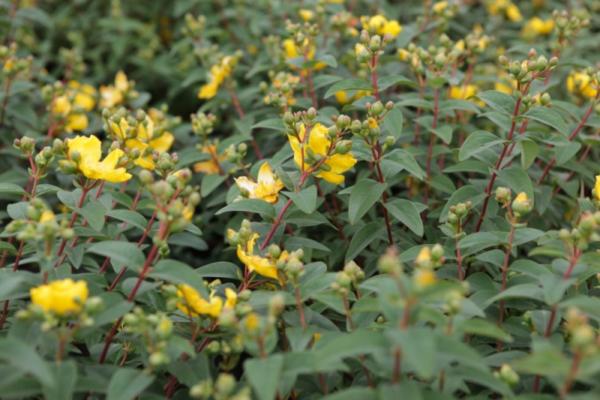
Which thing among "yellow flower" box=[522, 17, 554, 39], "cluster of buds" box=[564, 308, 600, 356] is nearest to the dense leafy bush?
"cluster of buds" box=[564, 308, 600, 356]

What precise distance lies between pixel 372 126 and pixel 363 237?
12.2 inches

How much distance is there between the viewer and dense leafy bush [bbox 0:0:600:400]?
1.26 meters

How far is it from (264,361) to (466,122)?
4.79ft

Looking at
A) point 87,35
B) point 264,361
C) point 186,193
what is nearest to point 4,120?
point 87,35

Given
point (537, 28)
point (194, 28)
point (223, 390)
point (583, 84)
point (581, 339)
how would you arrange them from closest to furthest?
point (581, 339) → point (223, 390) → point (583, 84) → point (194, 28) → point (537, 28)

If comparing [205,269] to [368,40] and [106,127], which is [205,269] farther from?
[368,40]

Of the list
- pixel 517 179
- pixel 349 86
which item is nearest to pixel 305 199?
pixel 349 86

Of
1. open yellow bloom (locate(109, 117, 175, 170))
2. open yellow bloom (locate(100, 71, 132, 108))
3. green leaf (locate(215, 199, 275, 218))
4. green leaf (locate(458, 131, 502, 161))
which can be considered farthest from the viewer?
open yellow bloom (locate(100, 71, 132, 108))

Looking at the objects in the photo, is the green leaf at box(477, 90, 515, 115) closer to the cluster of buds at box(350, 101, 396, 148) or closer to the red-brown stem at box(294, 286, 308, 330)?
the cluster of buds at box(350, 101, 396, 148)

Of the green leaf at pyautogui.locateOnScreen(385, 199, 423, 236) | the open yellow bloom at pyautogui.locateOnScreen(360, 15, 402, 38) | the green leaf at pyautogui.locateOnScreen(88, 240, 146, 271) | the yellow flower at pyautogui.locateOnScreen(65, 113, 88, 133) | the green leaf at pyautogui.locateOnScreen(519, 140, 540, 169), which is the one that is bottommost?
the green leaf at pyautogui.locateOnScreen(385, 199, 423, 236)

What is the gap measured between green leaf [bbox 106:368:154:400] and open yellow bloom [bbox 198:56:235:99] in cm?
132

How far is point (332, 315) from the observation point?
1688mm

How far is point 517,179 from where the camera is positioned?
1.78 meters

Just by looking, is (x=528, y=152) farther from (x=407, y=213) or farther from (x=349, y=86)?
(x=349, y=86)
